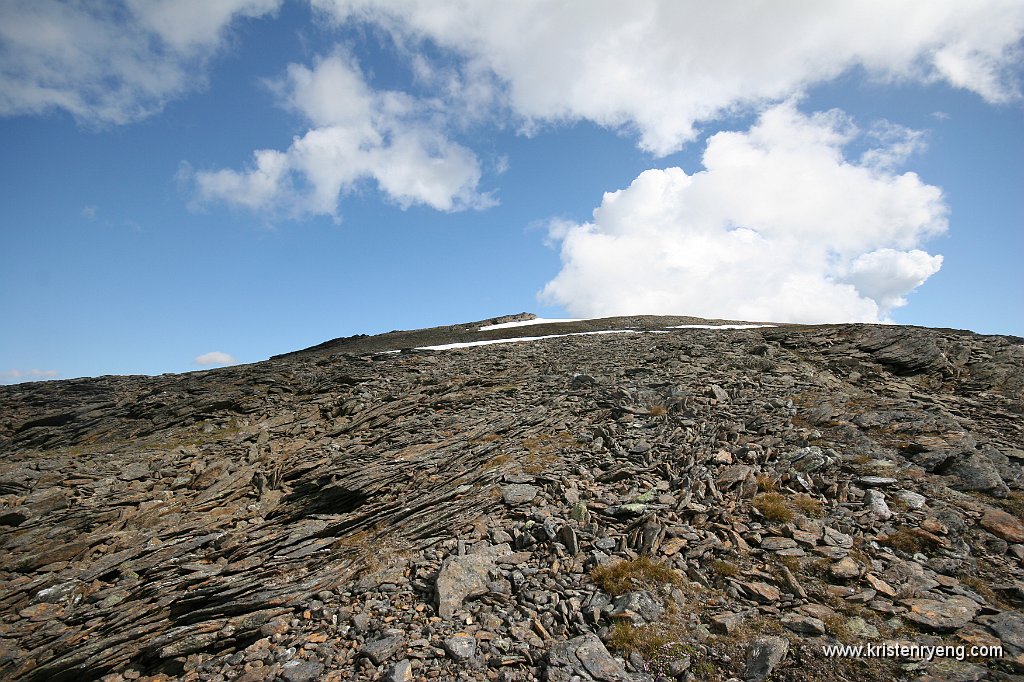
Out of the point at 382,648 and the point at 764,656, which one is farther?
the point at 382,648

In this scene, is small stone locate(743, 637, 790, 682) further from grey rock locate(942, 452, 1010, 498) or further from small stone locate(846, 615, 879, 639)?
grey rock locate(942, 452, 1010, 498)

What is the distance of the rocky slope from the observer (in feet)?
28.2

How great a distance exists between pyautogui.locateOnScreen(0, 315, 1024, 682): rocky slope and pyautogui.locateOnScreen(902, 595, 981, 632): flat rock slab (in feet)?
0.16

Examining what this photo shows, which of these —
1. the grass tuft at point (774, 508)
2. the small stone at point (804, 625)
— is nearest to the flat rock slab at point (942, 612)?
the small stone at point (804, 625)

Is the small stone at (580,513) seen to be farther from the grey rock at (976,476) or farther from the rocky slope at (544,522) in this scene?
the grey rock at (976,476)

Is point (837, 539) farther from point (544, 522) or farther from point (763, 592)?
point (544, 522)

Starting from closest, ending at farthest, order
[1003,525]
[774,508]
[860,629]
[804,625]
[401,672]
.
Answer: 1. [401,672]
2. [860,629]
3. [804,625]
4. [1003,525]
5. [774,508]

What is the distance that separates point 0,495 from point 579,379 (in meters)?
22.8

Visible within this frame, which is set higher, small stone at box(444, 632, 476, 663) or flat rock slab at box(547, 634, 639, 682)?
small stone at box(444, 632, 476, 663)

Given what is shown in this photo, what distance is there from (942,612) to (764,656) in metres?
3.83

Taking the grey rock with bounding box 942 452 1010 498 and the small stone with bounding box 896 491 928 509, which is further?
the grey rock with bounding box 942 452 1010 498

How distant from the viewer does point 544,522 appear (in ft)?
40.1

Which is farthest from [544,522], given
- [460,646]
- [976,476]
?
[976,476]

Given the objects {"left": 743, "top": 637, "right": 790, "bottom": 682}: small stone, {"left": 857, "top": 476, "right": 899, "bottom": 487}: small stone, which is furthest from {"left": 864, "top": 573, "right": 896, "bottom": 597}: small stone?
{"left": 857, "top": 476, "right": 899, "bottom": 487}: small stone
